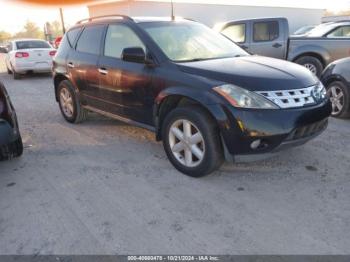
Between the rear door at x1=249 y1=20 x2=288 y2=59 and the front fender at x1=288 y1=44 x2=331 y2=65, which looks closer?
the front fender at x1=288 y1=44 x2=331 y2=65

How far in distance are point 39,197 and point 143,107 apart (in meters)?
1.51

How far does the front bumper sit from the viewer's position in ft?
9.68

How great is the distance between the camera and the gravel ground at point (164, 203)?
2.44 meters

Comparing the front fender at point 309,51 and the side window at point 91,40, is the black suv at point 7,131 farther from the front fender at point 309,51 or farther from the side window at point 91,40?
the front fender at point 309,51

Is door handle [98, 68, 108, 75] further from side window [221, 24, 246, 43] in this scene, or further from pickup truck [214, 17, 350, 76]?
side window [221, 24, 246, 43]

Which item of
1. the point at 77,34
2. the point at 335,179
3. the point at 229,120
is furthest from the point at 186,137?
the point at 77,34

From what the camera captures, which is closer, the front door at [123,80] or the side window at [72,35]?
the front door at [123,80]

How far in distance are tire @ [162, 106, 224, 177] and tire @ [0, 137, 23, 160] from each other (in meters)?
1.75

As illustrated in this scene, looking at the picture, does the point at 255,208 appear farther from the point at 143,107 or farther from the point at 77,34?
the point at 77,34

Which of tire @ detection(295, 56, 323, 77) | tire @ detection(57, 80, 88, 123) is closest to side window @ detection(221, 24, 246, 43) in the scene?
tire @ detection(295, 56, 323, 77)

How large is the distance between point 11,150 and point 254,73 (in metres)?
2.85

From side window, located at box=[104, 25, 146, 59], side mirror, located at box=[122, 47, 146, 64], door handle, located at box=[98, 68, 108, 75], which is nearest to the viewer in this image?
side mirror, located at box=[122, 47, 146, 64]

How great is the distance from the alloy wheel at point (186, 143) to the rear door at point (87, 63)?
1.66m

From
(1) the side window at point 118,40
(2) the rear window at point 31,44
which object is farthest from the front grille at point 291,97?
(2) the rear window at point 31,44
